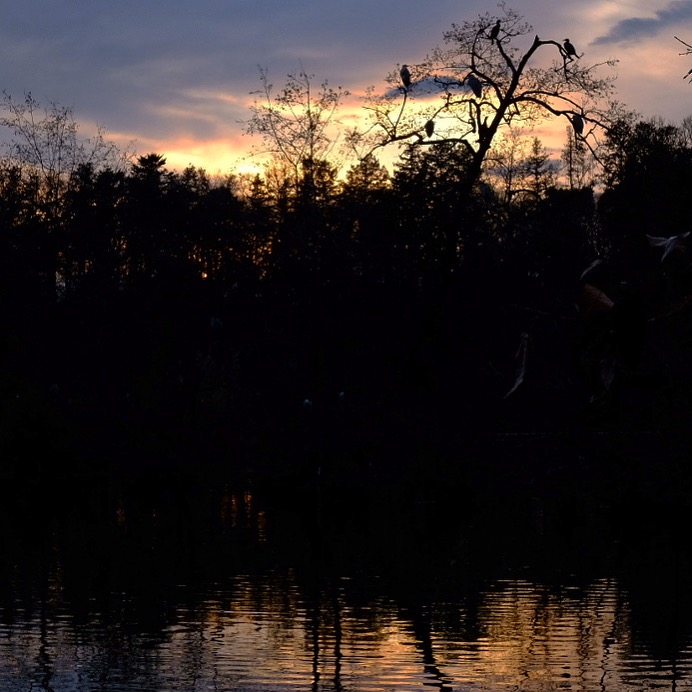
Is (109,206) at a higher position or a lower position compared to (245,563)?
higher

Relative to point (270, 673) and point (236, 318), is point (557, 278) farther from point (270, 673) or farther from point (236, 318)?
point (270, 673)

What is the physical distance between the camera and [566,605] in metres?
14.7

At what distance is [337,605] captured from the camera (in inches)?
583

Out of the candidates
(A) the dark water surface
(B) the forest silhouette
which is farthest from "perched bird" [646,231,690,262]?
(B) the forest silhouette

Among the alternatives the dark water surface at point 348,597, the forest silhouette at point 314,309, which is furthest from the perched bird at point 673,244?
the forest silhouette at point 314,309

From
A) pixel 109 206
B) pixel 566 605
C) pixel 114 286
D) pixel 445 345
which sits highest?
pixel 109 206

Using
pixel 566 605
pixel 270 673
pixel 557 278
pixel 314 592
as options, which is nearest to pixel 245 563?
pixel 314 592

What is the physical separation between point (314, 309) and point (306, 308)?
5.54 ft

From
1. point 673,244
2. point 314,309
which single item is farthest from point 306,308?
point 673,244

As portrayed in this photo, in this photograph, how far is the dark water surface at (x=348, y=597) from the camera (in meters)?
10.5

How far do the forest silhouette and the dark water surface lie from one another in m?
5.40

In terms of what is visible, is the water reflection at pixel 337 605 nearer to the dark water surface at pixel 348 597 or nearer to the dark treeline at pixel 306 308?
the dark water surface at pixel 348 597

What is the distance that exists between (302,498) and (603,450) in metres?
8.40

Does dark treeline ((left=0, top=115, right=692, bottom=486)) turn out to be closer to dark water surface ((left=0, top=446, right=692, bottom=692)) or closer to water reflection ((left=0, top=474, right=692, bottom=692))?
dark water surface ((left=0, top=446, right=692, bottom=692))
